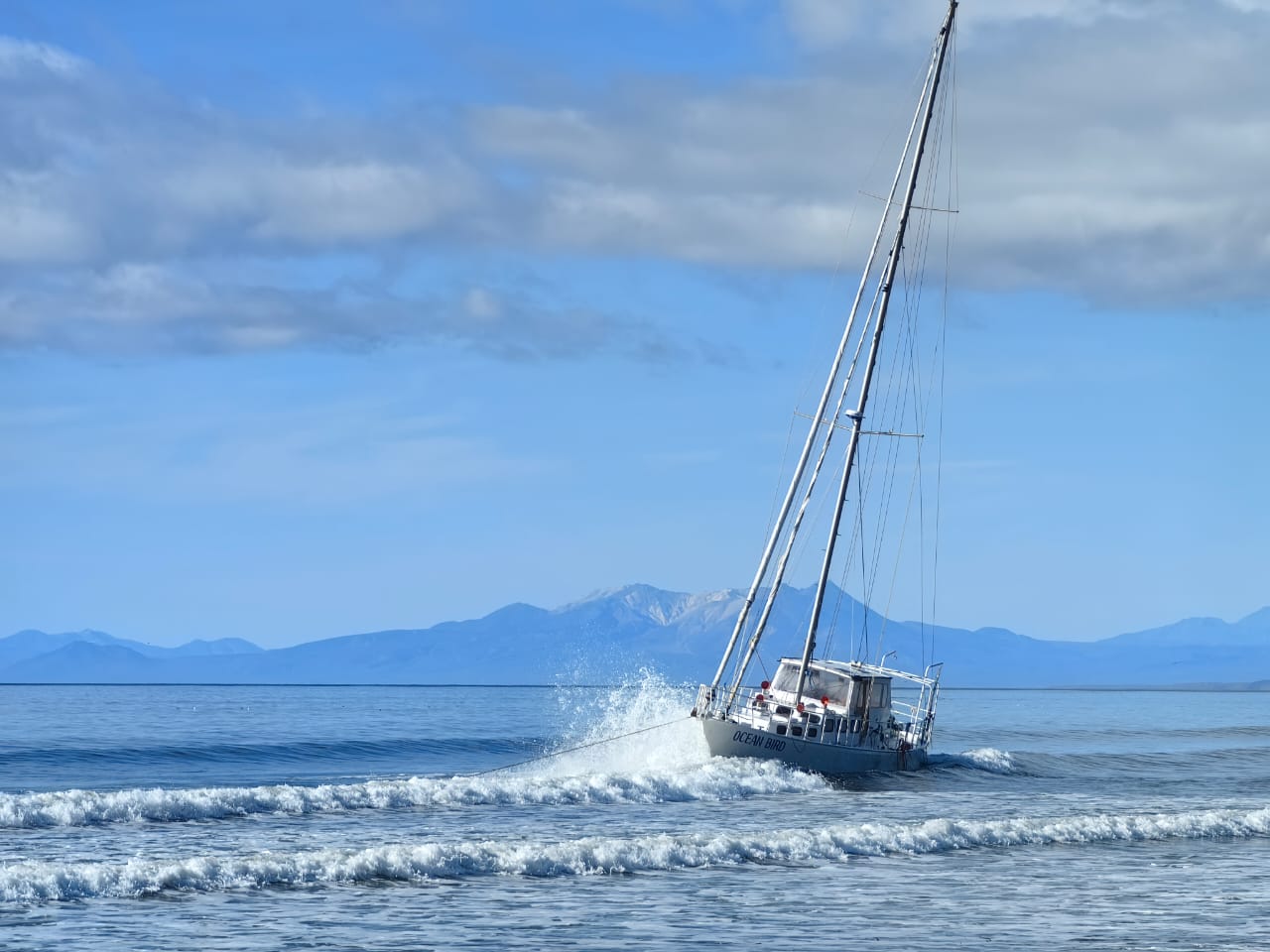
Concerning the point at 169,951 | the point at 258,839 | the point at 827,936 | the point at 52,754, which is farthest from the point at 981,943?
the point at 52,754

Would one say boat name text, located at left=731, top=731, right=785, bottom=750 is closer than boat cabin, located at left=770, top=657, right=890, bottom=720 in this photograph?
Yes

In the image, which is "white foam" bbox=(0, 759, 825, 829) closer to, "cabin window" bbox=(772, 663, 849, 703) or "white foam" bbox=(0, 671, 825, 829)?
"white foam" bbox=(0, 671, 825, 829)

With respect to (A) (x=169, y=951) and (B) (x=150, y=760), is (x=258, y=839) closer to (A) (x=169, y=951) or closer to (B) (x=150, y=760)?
(A) (x=169, y=951)

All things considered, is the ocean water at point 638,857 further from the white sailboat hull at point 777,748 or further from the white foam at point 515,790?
the white sailboat hull at point 777,748

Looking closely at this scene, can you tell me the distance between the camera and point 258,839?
125 ft

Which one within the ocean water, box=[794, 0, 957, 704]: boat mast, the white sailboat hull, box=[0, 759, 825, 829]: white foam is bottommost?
the ocean water

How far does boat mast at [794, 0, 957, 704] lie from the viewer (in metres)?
55.0

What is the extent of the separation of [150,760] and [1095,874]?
50.0 meters

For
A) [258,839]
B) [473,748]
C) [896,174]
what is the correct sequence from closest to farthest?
[258,839]
[896,174]
[473,748]

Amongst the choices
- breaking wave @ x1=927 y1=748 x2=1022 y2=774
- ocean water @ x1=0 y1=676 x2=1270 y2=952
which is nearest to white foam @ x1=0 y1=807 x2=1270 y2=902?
ocean water @ x1=0 y1=676 x2=1270 y2=952

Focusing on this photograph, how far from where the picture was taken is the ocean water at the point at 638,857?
27.3m

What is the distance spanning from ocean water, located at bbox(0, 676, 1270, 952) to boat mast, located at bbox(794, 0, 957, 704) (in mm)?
5594

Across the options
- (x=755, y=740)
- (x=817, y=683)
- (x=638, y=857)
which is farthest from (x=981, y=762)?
(x=638, y=857)

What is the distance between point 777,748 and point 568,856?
60.2ft
